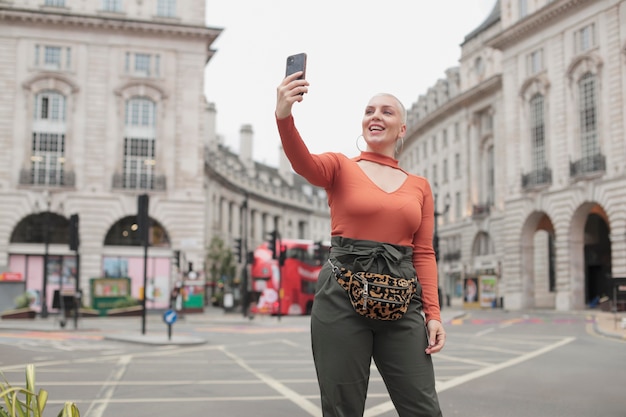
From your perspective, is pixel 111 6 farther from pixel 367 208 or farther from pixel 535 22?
pixel 367 208

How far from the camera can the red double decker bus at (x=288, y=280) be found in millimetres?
39656

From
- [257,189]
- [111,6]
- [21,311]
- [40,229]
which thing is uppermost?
[111,6]

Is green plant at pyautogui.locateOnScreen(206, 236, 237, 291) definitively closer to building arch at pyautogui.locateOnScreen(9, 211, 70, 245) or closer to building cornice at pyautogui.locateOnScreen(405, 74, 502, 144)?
building cornice at pyautogui.locateOnScreen(405, 74, 502, 144)

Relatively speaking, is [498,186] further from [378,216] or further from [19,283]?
[378,216]

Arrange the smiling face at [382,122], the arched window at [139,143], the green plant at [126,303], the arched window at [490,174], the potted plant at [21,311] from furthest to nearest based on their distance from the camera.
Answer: the arched window at [490,174]
the arched window at [139,143]
the green plant at [126,303]
the potted plant at [21,311]
the smiling face at [382,122]

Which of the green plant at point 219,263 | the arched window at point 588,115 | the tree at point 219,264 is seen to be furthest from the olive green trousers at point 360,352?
the green plant at point 219,263

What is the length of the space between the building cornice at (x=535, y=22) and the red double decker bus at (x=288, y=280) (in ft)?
59.7

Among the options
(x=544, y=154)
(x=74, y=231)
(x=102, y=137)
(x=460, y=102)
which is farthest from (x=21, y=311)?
(x=460, y=102)

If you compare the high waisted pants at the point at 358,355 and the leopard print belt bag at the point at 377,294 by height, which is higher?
the leopard print belt bag at the point at 377,294

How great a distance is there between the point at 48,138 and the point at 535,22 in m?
29.8

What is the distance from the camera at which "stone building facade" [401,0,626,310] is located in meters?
39.2

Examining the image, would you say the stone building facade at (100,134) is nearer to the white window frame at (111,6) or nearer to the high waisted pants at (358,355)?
the white window frame at (111,6)

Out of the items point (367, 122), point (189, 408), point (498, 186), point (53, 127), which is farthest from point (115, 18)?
point (367, 122)

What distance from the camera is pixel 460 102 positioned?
200ft
